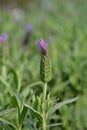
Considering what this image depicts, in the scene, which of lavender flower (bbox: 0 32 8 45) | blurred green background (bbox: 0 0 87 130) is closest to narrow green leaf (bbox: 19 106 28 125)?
blurred green background (bbox: 0 0 87 130)

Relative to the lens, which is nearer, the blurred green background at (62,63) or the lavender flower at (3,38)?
the lavender flower at (3,38)

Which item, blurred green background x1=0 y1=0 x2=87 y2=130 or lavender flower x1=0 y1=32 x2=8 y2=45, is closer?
lavender flower x1=0 y1=32 x2=8 y2=45

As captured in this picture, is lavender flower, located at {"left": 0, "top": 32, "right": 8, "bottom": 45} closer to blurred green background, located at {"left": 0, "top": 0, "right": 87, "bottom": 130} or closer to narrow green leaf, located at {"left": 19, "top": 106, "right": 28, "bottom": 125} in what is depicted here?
blurred green background, located at {"left": 0, "top": 0, "right": 87, "bottom": 130}

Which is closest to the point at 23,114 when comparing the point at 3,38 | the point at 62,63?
the point at 3,38

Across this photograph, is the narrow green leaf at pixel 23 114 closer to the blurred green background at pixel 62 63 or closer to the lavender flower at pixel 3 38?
the blurred green background at pixel 62 63

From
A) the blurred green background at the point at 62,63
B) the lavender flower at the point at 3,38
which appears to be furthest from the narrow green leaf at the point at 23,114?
the lavender flower at the point at 3,38

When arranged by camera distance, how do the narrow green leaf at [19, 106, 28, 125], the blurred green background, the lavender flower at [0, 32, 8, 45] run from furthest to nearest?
the blurred green background → the lavender flower at [0, 32, 8, 45] → the narrow green leaf at [19, 106, 28, 125]

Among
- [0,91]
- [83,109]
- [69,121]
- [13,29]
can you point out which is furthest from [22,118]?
[13,29]

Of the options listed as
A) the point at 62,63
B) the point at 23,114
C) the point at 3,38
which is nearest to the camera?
the point at 23,114

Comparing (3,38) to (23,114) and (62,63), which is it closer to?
(23,114)

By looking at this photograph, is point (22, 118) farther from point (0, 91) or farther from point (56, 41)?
point (56, 41)

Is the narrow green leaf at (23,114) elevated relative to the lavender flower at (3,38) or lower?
lower

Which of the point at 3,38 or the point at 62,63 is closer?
the point at 3,38
